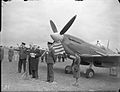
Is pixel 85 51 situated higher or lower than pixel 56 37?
lower

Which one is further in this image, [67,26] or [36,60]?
[67,26]

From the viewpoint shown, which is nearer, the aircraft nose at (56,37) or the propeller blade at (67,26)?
the aircraft nose at (56,37)

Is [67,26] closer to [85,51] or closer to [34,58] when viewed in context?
[85,51]

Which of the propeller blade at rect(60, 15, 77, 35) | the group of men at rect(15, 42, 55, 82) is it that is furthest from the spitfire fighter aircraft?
the group of men at rect(15, 42, 55, 82)

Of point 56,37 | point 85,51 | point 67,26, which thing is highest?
point 67,26

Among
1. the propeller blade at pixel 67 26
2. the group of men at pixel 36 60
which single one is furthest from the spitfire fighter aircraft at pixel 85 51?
the group of men at pixel 36 60

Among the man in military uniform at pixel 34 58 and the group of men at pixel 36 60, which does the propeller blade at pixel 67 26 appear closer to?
the group of men at pixel 36 60

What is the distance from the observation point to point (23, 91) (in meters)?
4.89

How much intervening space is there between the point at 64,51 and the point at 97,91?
4178mm

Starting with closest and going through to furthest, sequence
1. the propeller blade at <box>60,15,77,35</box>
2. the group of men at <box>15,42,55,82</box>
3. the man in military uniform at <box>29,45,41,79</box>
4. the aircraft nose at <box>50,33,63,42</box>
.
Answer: the group of men at <box>15,42,55,82</box> < the man in military uniform at <box>29,45,41,79</box> < the aircraft nose at <box>50,33,63,42</box> < the propeller blade at <box>60,15,77,35</box>

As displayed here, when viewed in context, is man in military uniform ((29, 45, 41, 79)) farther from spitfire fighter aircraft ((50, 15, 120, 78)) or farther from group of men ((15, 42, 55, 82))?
spitfire fighter aircraft ((50, 15, 120, 78))

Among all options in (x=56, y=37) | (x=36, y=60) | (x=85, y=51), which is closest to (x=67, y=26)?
(x=56, y=37)

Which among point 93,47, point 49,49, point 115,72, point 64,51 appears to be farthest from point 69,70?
point 49,49

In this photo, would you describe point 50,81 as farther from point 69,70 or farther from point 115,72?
point 115,72
